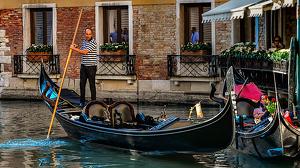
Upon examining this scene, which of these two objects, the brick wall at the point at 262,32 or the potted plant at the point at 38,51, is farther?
the potted plant at the point at 38,51

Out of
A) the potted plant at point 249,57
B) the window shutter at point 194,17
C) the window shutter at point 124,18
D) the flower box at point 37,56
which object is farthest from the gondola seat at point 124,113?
the flower box at point 37,56

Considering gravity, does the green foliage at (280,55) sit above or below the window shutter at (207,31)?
below

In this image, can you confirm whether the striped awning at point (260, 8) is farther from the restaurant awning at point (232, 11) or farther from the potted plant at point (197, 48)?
the potted plant at point (197, 48)

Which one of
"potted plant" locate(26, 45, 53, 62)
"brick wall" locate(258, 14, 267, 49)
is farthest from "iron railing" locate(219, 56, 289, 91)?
"potted plant" locate(26, 45, 53, 62)

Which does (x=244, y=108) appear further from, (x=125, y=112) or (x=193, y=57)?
(x=193, y=57)

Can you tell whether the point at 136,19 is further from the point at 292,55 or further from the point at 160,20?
the point at 292,55

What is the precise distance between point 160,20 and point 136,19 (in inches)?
18.6

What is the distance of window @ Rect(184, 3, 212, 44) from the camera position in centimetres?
969

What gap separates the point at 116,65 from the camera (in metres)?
9.88

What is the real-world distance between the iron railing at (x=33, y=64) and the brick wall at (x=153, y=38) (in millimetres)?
1688

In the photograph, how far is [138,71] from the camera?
9.95m

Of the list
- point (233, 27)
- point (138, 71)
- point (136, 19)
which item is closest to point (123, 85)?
point (138, 71)

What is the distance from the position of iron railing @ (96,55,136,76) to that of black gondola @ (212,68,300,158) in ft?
15.9

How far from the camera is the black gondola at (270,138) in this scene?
4.29 metres
